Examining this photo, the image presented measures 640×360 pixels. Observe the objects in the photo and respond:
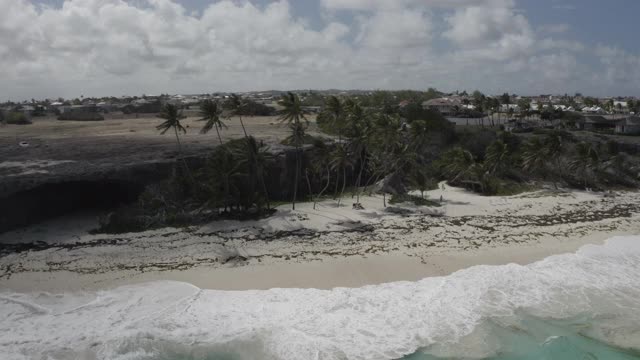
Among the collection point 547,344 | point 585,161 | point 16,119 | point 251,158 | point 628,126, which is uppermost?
point 16,119

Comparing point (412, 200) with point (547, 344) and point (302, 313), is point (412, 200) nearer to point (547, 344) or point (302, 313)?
point (547, 344)

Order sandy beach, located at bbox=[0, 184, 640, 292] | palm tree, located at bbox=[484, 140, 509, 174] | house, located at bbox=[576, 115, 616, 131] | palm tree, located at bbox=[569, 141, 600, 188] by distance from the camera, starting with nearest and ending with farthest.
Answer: sandy beach, located at bbox=[0, 184, 640, 292] < palm tree, located at bbox=[484, 140, 509, 174] < palm tree, located at bbox=[569, 141, 600, 188] < house, located at bbox=[576, 115, 616, 131]

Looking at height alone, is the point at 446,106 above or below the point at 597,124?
above

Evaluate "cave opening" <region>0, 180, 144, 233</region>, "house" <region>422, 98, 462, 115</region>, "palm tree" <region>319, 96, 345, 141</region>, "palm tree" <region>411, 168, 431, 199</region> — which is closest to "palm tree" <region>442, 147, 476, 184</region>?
"palm tree" <region>411, 168, 431, 199</region>

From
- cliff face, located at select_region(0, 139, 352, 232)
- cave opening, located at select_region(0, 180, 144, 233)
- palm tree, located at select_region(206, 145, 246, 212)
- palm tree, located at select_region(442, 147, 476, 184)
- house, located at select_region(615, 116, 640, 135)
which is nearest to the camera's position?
cave opening, located at select_region(0, 180, 144, 233)

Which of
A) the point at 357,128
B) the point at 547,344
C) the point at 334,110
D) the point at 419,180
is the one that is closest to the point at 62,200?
the point at 334,110

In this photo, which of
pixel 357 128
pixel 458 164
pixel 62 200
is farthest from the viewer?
pixel 458 164

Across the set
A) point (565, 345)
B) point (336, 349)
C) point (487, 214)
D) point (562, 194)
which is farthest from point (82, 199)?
point (562, 194)

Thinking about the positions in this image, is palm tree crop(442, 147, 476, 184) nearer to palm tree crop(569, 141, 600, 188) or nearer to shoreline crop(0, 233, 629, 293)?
palm tree crop(569, 141, 600, 188)
